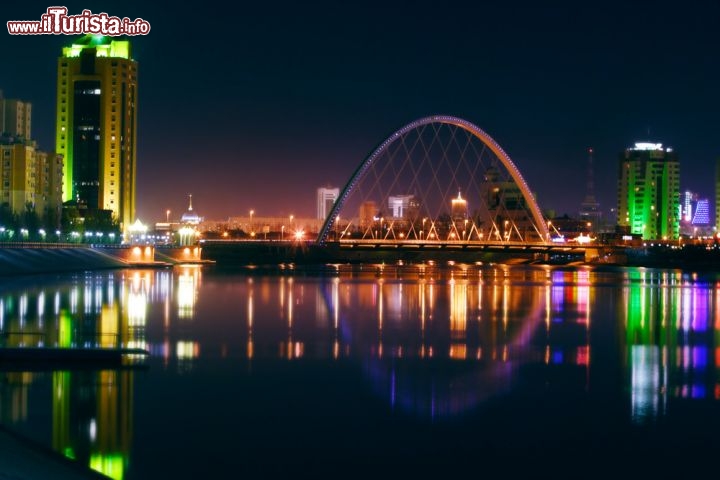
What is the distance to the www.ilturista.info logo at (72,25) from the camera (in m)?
74.4

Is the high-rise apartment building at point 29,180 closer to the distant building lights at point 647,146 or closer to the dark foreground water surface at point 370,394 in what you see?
the dark foreground water surface at point 370,394

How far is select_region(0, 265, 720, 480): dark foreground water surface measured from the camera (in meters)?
13.3

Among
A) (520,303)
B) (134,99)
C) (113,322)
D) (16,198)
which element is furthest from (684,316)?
(134,99)

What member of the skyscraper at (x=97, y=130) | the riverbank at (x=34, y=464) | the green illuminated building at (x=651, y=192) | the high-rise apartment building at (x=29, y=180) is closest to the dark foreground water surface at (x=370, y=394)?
the riverbank at (x=34, y=464)

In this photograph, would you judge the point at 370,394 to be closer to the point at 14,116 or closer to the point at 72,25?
the point at 72,25

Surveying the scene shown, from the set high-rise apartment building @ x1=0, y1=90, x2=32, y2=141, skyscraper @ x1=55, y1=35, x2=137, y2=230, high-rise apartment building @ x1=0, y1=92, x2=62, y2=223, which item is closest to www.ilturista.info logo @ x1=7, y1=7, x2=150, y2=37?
high-rise apartment building @ x1=0, y1=92, x2=62, y2=223

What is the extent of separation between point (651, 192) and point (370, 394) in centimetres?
16309

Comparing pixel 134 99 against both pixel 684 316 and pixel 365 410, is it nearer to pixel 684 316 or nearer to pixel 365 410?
pixel 684 316

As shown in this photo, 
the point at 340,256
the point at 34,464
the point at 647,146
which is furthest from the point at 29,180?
the point at 647,146

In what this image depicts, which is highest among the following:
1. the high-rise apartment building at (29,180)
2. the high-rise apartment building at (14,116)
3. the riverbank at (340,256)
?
the high-rise apartment building at (14,116)

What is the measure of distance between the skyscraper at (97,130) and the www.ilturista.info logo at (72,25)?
34560 millimetres

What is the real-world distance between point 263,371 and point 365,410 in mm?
4439

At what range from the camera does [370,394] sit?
17859 millimetres

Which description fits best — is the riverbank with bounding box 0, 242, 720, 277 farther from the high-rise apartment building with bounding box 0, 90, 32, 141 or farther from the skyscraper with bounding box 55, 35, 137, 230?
the high-rise apartment building with bounding box 0, 90, 32, 141
